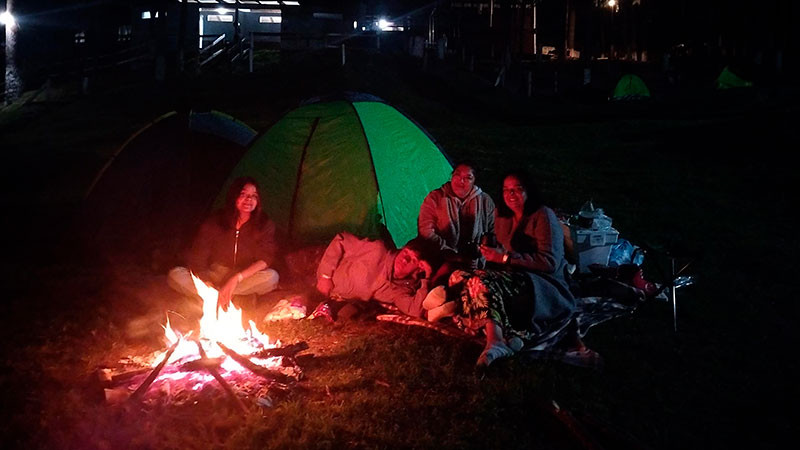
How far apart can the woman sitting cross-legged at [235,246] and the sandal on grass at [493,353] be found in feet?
8.35

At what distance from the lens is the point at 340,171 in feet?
24.8

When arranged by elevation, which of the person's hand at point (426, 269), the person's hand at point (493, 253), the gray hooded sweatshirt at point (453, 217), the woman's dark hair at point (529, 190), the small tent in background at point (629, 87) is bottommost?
the person's hand at point (426, 269)

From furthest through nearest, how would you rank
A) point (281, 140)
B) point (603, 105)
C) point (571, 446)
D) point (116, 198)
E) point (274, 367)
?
point (603, 105) → point (116, 198) → point (281, 140) → point (274, 367) → point (571, 446)

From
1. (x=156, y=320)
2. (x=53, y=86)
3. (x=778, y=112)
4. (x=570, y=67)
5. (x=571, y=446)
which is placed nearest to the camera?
(x=571, y=446)

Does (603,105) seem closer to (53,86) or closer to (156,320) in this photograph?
(53,86)

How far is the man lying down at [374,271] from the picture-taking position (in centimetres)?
639

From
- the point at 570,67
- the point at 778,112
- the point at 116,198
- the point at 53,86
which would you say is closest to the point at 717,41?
the point at 570,67

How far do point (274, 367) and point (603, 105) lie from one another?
22.3 meters

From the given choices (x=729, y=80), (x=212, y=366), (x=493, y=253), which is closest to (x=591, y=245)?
(x=493, y=253)

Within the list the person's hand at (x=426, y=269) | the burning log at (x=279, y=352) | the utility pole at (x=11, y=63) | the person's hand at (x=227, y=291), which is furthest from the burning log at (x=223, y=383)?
the utility pole at (x=11, y=63)

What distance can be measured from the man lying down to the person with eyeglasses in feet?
0.67

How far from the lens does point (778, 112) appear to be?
16516mm

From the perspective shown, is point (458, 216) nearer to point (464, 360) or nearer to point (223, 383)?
point (464, 360)

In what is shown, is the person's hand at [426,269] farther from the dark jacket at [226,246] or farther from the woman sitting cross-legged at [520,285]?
the dark jacket at [226,246]
